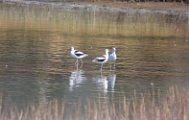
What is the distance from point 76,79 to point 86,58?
193 inches

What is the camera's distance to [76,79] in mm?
20109

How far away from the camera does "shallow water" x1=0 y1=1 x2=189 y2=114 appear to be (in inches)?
717

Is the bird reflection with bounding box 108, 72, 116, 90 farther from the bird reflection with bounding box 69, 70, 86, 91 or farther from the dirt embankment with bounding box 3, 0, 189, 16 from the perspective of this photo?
the dirt embankment with bounding box 3, 0, 189, 16

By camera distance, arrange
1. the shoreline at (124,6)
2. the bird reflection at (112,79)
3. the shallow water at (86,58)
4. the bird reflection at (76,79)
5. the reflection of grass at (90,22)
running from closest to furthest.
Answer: the shallow water at (86,58)
the bird reflection at (76,79)
the bird reflection at (112,79)
the reflection of grass at (90,22)
the shoreline at (124,6)

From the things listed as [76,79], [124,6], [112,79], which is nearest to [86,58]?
[112,79]

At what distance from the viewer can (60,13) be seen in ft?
158

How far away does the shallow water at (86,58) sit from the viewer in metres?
18.2

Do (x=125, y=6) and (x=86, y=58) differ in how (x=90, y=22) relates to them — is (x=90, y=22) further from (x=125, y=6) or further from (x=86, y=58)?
(x=86, y=58)

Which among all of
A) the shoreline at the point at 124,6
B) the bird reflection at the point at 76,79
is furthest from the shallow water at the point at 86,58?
the shoreline at the point at 124,6

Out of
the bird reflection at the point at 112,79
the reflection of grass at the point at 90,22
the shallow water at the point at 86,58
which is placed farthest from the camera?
the reflection of grass at the point at 90,22

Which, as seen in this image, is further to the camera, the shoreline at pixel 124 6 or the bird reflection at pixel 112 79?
the shoreline at pixel 124 6

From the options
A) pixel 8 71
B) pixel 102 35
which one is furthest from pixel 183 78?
pixel 102 35

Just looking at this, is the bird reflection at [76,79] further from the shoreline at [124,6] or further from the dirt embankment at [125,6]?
the dirt embankment at [125,6]

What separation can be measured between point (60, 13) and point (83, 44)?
18.9 meters
